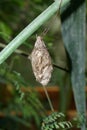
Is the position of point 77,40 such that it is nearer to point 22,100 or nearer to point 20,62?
point 22,100

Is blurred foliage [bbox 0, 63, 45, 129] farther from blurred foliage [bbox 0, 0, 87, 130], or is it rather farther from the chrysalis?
the chrysalis

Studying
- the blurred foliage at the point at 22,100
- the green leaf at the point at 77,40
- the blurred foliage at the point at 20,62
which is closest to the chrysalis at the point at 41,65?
the green leaf at the point at 77,40

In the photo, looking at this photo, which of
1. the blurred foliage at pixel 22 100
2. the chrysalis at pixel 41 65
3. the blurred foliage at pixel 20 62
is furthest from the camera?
the blurred foliage at pixel 20 62

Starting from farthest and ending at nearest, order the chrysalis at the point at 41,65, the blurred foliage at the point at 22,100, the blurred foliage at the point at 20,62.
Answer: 1. the blurred foliage at the point at 20,62
2. the blurred foliage at the point at 22,100
3. the chrysalis at the point at 41,65

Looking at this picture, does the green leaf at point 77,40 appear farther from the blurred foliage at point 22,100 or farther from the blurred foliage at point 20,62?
the blurred foliage at point 20,62

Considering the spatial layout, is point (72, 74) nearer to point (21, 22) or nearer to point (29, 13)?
point (29, 13)

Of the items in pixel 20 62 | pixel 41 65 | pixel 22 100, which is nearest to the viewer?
pixel 41 65

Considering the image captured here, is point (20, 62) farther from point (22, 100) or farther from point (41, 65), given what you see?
point (41, 65)

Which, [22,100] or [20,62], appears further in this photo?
[20,62]

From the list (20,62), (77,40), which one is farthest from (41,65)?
(20,62)

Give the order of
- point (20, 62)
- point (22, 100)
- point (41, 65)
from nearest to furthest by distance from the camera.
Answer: point (41, 65)
point (22, 100)
point (20, 62)

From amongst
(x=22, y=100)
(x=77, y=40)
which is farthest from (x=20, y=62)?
(x=77, y=40)

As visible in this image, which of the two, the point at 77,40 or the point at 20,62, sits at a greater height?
the point at 20,62
